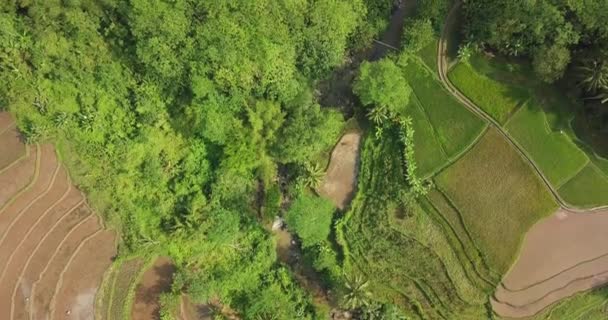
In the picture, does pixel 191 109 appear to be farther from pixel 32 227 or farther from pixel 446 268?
pixel 446 268

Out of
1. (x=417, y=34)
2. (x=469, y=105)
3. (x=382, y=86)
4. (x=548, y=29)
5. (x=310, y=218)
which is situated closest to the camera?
(x=548, y=29)

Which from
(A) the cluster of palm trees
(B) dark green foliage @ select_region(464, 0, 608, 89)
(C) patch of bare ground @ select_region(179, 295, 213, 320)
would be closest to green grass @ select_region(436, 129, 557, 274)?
(B) dark green foliage @ select_region(464, 0, 608, 89)

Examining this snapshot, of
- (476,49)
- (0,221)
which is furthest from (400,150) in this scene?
(0,221)

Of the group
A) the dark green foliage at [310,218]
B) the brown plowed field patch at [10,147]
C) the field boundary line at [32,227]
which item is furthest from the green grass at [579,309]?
the brown plowed field patch at [10,147]

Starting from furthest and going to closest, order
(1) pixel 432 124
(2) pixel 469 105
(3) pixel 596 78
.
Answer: (1) pixel 432 124, (2) pixel 469 105, (3) pixel 596 78

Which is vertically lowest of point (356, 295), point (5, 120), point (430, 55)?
point (356, 295)

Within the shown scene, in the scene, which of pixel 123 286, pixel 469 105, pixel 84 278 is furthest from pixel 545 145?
pixel 84 278

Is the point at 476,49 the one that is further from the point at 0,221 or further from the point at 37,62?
the point at 0,221
